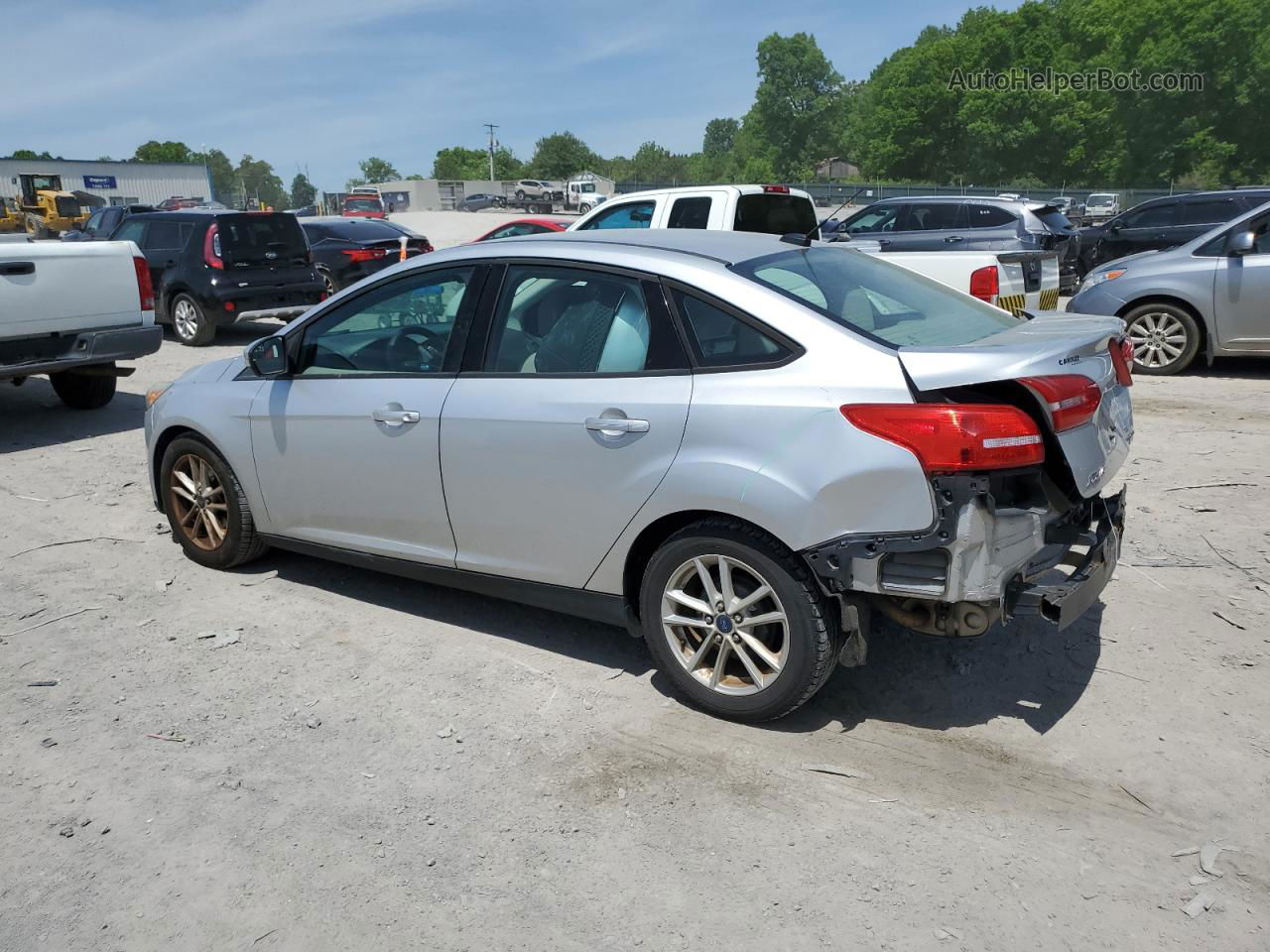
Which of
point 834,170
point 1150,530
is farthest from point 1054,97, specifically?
point 1150,530

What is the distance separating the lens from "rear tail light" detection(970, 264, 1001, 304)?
332 inches

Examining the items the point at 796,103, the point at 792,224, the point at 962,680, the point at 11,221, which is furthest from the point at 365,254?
the point at 796,103

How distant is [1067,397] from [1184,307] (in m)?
7.79

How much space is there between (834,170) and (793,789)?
129 m

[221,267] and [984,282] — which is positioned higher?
[221,267]

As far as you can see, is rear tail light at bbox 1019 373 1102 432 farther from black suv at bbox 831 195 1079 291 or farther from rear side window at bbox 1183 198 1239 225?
rear side window at bbox 1183 198 1239 225

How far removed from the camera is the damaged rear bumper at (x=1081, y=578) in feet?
11.0

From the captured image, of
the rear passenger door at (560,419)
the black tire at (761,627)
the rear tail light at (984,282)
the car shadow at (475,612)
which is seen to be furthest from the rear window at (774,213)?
the black tire at (761,627)

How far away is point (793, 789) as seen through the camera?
336 centimetres

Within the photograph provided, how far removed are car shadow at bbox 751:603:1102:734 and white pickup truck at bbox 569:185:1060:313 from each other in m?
4.58

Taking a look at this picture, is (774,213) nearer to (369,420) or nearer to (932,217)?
(932,217)

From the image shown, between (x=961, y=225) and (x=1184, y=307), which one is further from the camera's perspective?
(x=961, y=225)

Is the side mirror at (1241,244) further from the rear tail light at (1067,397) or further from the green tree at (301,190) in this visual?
the green tree at (301,190)

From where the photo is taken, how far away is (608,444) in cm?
374
